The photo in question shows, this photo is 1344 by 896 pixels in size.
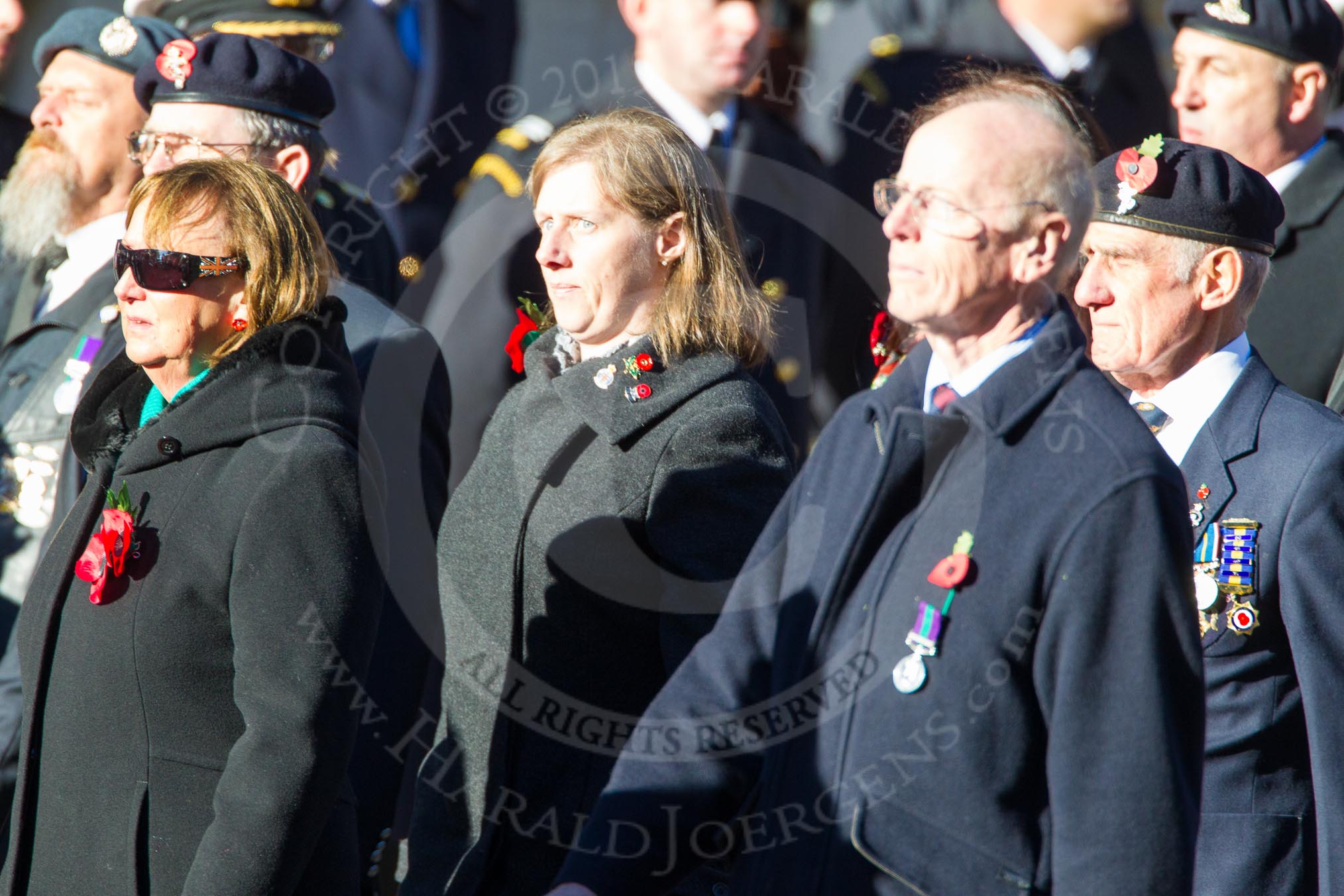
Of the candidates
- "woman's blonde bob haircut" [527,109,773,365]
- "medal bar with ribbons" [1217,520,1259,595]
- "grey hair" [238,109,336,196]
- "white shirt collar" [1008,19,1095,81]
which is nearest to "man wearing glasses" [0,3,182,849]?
"grey hair" [238,109,336,196]

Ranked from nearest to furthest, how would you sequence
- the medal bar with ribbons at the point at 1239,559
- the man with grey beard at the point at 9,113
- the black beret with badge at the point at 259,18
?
the medal bar with ribbons at the point at 1239,559
the black beret with badge at the point at 259,18
the man with grey beard at the point at 9,113

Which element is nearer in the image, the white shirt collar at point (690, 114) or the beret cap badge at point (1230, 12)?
the beret cap badge at point (1230, 12)

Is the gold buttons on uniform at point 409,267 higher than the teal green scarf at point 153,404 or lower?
lower

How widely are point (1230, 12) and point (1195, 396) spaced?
1733mm

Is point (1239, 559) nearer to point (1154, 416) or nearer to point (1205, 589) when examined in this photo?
point (1205, 589)

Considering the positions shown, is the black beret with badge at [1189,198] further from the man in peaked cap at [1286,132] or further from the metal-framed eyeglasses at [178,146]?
the metal-framed eyeglasses at [178,146]

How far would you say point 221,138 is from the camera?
402 cm

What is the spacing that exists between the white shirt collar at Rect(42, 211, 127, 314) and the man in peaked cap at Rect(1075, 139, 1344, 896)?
279 cm

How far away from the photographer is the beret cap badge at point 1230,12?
14.3 feet

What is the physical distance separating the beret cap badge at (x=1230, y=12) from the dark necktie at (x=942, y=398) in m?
2.63

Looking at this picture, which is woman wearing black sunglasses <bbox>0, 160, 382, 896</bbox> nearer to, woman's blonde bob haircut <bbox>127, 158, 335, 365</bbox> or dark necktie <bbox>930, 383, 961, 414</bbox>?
woman's blonde bob haircut <bbox>127, 158, 335, 365</bbox>

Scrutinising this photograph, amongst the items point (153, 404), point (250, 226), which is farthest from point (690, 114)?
point (153, 404)

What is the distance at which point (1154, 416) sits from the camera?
3.18m

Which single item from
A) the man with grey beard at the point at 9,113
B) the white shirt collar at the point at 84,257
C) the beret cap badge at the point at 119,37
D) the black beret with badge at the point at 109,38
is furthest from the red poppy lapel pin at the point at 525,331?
the man with grey beard at the point at 9,113
